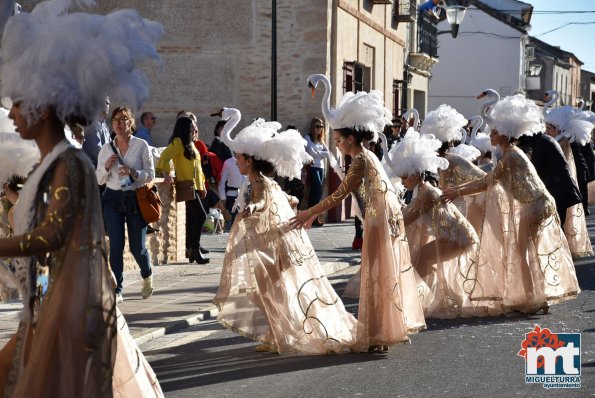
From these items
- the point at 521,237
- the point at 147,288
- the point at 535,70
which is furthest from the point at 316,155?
the point at 535,70

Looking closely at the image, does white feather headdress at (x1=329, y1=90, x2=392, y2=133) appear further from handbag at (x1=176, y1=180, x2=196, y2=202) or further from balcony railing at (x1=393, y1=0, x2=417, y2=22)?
balcony railing at (x1=393, y1=0, x2=417, y2=22)

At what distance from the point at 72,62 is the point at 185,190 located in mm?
9381

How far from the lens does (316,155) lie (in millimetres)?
18406

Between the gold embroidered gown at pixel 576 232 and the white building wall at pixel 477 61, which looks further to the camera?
the white building wall at pixel 477 61

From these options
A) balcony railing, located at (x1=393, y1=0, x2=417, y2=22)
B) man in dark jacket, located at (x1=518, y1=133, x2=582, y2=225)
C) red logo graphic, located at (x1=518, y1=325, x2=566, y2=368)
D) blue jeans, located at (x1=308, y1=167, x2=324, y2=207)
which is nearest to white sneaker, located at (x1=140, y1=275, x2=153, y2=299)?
red logo graphic, located at (x1=518, y1=325, x2=566, y2=368)

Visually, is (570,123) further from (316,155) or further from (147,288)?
(147,288)

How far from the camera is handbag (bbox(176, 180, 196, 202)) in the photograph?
13.5 m

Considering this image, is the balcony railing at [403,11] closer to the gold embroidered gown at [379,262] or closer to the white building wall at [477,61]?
the gold embroidered gown at [379,262]

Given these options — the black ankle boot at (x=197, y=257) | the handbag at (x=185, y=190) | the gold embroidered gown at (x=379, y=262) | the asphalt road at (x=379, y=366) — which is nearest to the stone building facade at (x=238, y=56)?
the black ankle boot at (x=197, y=257)

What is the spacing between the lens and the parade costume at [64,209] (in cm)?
407

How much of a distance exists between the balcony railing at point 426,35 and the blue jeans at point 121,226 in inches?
1002

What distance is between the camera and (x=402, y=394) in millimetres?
6867

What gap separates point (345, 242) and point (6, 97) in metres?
13.3

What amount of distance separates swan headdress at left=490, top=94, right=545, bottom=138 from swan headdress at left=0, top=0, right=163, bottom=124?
21.4 feet
